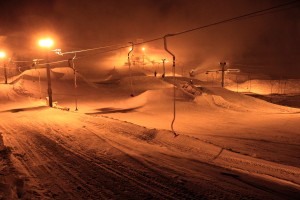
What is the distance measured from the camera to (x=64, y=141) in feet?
38.0

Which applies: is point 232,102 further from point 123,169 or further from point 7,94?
point 7,94

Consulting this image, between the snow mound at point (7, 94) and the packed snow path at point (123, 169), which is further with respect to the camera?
the snow mound at point (7, 94)

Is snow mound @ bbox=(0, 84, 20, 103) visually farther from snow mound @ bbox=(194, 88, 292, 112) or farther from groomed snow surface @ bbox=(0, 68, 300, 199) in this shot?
snow mound @ bbox=(194, 88, 292, 112)

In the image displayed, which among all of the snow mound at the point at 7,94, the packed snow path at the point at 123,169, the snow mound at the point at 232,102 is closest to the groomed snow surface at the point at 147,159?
the packed snow path at the point at 123,169

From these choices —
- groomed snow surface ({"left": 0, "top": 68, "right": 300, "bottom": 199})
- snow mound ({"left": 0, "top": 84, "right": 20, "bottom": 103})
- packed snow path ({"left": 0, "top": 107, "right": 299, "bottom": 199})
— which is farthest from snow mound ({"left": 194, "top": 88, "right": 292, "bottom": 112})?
snow mound ({"left": 0, "top": 84, "right": 20, "bottom": 103})

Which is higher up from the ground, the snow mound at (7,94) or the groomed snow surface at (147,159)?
the snow mound at (7,94)

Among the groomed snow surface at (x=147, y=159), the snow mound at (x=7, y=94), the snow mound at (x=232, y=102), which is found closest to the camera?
the groomed snow surface at (x=147, y=159)

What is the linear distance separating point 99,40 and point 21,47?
132 ft

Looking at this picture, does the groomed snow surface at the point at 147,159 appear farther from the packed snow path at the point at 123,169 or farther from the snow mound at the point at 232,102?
the snow mound at the point at 232,102

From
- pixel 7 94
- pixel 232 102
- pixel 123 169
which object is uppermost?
pixel 7 94

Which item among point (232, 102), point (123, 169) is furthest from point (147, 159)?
point (232, 102)

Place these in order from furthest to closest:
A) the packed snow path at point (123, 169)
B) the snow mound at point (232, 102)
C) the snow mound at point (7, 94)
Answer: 1. the snow mound at point (7, 94)
2. the snow mound at point (232, 102)
3. the packed snow path at point (123, 169)

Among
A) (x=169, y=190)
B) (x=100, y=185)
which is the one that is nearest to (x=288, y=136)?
(x=169, y=190)

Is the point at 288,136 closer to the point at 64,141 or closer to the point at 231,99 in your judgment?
the point at 64,141
